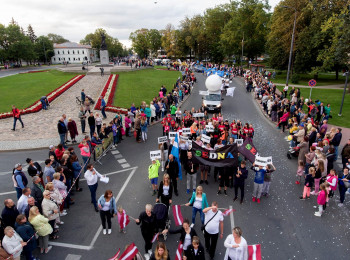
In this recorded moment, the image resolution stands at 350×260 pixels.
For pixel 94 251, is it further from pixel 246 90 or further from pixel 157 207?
pixel 246 90

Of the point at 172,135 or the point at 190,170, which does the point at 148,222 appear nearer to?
the point at 190,170

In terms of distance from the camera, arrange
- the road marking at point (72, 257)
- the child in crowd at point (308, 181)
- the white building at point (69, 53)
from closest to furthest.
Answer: the road marking at point (72, 257) → the child in crowd at point (308, 181) → the white building at point (69, 53)

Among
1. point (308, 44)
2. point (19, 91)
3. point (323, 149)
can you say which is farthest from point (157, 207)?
point (308, 44)

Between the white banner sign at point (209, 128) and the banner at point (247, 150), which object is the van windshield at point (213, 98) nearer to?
the white banner sign at point (209, 128)

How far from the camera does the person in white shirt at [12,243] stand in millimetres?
5773

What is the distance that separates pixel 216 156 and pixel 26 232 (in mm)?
7011

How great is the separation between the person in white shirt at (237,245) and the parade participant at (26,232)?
4.97m

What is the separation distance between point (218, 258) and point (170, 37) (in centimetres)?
9004

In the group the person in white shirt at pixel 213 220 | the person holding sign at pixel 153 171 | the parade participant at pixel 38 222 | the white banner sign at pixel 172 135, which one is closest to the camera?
the person in white shirt at pixel 213 220

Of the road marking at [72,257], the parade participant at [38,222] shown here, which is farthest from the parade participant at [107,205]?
the parade participant at [38,222]

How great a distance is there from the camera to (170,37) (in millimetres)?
88812

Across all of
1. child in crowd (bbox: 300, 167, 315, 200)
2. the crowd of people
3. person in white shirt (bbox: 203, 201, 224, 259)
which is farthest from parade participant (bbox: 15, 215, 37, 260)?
child in crowd (bbox: 300, 167, 315, 200)

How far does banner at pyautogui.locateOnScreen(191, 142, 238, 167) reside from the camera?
33.4 ft

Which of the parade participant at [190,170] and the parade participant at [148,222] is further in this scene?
the parade participant at [190,170]
